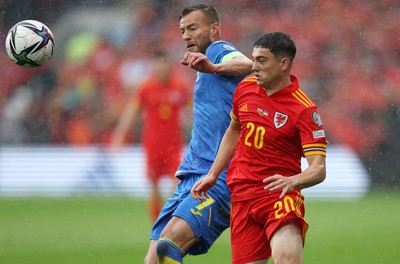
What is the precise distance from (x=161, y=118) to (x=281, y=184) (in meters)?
6.97

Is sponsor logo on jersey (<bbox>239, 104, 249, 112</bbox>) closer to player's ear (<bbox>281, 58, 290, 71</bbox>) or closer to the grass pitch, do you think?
player's ear (<bbox>281, 58, 290, 71</bbox>)

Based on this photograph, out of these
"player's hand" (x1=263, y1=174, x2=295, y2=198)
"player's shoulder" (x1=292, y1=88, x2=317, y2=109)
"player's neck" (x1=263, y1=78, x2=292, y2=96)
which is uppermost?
"player's neck" (x1=263, y1=78, x2=292, y2=96)

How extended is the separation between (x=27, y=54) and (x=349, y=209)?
8563 millimetres

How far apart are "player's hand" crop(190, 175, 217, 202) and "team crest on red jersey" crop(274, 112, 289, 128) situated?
22.7 inches

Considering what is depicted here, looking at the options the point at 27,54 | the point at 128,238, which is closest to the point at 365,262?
the point at 128,238

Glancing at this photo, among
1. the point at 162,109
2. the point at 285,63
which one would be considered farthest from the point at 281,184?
the point at 162,109

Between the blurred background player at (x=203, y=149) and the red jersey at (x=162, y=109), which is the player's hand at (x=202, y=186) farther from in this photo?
the red jersey at (x=162, y=109)

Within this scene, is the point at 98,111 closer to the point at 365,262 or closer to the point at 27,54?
the point at 365,262

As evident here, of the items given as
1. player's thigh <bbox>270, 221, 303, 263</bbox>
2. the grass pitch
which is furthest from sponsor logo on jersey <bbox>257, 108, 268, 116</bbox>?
the grass pitch

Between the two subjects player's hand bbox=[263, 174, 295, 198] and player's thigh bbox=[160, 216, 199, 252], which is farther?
player's thigh bbox=[160, 216, 199, 252]

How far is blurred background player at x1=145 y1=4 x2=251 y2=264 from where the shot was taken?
5766 millimetres

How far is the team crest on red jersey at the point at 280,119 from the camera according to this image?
543 centimetres

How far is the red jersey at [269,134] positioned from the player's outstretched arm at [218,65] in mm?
308

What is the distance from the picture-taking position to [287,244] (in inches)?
203
